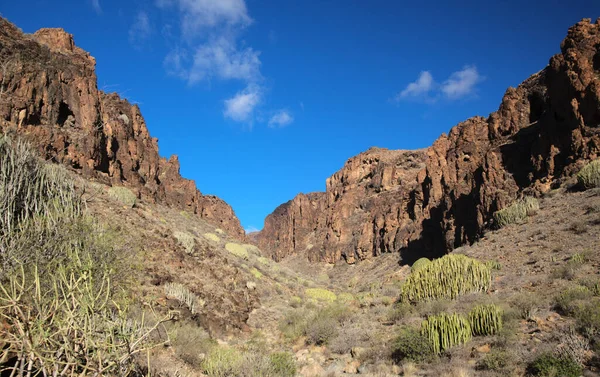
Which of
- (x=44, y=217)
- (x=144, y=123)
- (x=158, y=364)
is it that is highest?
(x=144, y=123)

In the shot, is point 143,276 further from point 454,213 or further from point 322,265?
point 322,265

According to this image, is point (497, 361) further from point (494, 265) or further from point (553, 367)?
point (494, 265)

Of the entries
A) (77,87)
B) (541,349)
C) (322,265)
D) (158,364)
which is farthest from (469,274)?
(322,265)

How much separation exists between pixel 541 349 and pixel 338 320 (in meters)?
7.63

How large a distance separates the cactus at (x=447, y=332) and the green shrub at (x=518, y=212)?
45.6 feet

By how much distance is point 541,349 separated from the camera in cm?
691

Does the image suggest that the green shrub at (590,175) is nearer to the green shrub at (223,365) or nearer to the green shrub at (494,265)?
the green shrub at (494,265)

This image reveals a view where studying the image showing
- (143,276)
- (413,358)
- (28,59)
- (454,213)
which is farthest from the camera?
(454,213)

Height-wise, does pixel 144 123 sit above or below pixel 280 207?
below

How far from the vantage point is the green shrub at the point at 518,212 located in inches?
786

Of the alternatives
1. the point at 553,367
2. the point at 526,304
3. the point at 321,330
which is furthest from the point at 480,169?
the point at 553,367

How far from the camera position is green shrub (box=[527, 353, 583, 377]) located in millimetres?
5934

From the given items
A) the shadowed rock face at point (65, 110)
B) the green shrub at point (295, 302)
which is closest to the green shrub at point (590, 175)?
the green shrub at point (295, 302)

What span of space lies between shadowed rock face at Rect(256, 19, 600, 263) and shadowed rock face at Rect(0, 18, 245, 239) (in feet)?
87.9
